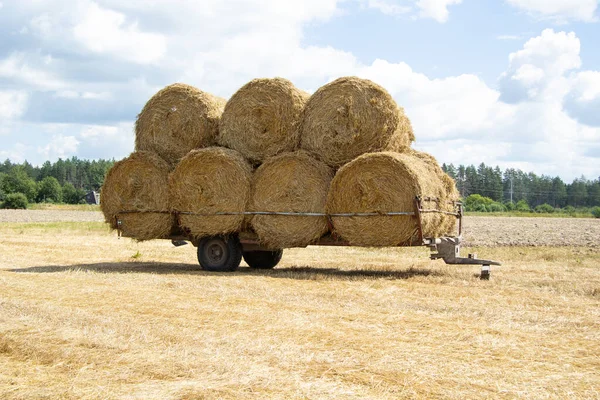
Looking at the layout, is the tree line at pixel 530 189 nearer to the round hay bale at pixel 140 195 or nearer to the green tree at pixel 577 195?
the green tree at pixel 577 195

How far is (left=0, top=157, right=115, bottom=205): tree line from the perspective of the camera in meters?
91.6

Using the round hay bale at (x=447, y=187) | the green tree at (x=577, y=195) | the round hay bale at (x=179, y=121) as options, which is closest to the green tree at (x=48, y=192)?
the green tree at (x=577, y=195)

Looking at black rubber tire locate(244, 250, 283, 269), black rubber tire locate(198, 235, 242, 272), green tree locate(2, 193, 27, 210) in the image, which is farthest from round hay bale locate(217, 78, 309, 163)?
green tree locate(2, 193, 27, 210)

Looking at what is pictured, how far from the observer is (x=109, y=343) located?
6.24 metres

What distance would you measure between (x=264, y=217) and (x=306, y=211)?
2.72 ft

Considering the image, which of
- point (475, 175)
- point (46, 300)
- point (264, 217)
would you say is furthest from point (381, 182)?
point (475, 175)

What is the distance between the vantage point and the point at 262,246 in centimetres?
1314

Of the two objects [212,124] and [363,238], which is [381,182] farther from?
[212,124]

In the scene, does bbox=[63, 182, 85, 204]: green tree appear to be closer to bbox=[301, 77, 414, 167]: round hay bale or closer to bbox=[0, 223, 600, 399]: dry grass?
bbox=[0, 223, 600, 399]: dry grass

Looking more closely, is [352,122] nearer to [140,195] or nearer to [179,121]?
[179,121]

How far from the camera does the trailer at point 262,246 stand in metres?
11.4

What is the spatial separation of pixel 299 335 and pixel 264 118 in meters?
6.73

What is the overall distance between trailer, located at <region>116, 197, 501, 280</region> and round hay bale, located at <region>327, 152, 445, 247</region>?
3.4 inches

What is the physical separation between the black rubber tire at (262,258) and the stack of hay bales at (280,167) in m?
1.39
